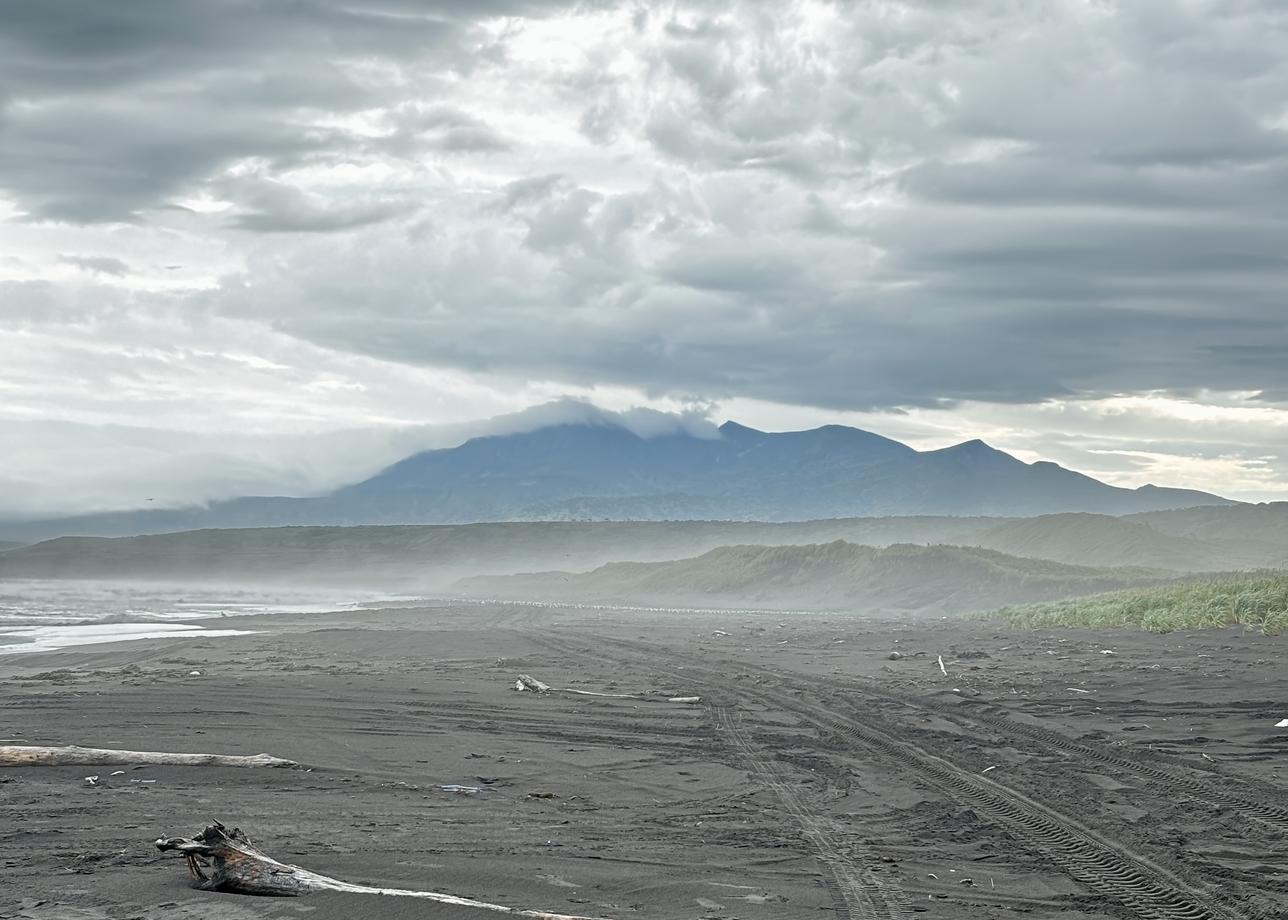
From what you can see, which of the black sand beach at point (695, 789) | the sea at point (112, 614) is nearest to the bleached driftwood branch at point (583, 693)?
the black sand beach at point (695, 789)

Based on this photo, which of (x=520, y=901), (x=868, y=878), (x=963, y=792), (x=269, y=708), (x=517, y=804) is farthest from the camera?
(x=269, y=708)

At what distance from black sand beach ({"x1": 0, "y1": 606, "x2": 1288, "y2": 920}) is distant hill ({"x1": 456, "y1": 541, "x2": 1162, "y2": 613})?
34.4 metres

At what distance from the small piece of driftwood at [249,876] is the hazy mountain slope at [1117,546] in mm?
83583

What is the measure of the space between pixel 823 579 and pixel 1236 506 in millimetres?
73078

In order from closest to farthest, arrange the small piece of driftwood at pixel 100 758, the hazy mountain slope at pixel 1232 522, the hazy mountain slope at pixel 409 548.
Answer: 1. the small piece of driftwood at pixel 100 758
2. the hazy mountain slope at pixel 1232 522
3. the hazy mountain slope at pixel 409 548

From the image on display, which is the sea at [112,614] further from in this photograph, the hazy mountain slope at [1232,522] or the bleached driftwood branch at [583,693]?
the hazy mountain slope at [1232,522]

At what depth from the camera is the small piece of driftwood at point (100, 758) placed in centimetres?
1176

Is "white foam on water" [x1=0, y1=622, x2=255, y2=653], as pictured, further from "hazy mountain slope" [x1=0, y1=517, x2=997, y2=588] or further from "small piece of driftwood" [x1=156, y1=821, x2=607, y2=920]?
"hazy mountain slope" [x1=0, y1=517, x2=997, y2=588]

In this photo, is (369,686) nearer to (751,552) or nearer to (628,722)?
(628,722)

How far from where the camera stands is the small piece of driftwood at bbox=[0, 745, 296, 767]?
11.8 metres

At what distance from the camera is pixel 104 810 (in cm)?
1005

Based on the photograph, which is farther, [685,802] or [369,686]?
[369,686]

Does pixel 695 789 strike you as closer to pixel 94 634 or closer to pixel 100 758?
pixel 100 758

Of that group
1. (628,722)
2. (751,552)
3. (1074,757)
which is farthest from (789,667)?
(751,552)
